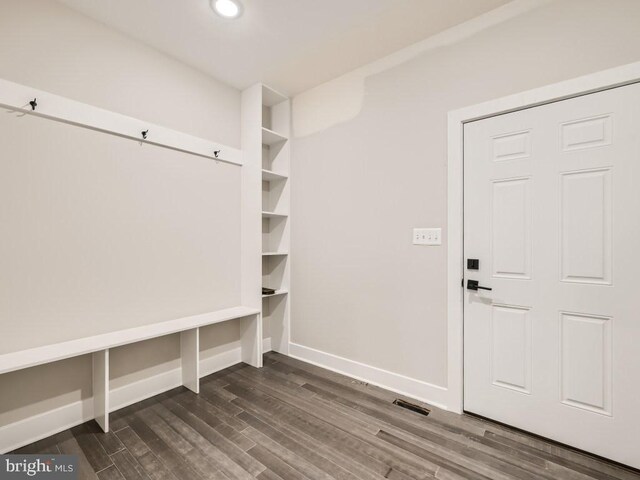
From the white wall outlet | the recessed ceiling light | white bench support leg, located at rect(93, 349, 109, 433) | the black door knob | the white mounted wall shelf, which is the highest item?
the recessed ceiling light

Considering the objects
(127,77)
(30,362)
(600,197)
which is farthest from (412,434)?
(127,77)

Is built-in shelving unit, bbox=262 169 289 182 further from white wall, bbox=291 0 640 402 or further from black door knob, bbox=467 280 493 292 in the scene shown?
black door knob, bbox=467 280 493 292

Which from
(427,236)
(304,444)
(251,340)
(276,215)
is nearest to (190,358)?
(251,340)

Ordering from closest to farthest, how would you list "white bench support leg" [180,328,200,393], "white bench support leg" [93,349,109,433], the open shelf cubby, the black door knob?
"white bench support leg" [93,349,109,433] < the black door knob < "white bench support leg" [180,328,200,393] < the open shelf cubby

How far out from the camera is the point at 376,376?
2521mm

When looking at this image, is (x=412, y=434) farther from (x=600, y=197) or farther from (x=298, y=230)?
(x=298, y=230)

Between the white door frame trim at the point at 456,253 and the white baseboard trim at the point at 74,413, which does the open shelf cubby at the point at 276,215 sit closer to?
the white baseboard trim at the point at 74,413

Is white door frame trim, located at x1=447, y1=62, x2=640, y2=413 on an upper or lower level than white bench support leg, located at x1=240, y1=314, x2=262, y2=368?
upper

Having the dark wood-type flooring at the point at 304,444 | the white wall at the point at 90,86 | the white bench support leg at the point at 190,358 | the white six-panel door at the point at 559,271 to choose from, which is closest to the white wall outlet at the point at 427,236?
the white six-panel door at the point at 559,271

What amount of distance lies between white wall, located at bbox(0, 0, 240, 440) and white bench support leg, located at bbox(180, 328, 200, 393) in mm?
81

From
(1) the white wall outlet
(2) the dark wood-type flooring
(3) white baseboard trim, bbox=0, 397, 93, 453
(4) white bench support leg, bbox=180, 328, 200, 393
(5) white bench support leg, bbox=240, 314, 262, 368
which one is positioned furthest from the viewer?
(5) white bench support leg, bbox=240, 314, 262, 368

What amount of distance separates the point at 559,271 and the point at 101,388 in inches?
115

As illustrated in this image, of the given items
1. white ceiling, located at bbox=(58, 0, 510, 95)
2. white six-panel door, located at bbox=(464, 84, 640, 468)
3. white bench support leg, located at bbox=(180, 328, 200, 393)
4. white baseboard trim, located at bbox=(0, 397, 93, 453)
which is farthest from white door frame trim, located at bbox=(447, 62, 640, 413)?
white baseboard trim, located at bbox=(0, 397, 93, 453)

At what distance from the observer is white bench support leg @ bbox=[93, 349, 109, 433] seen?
6.16 ft
